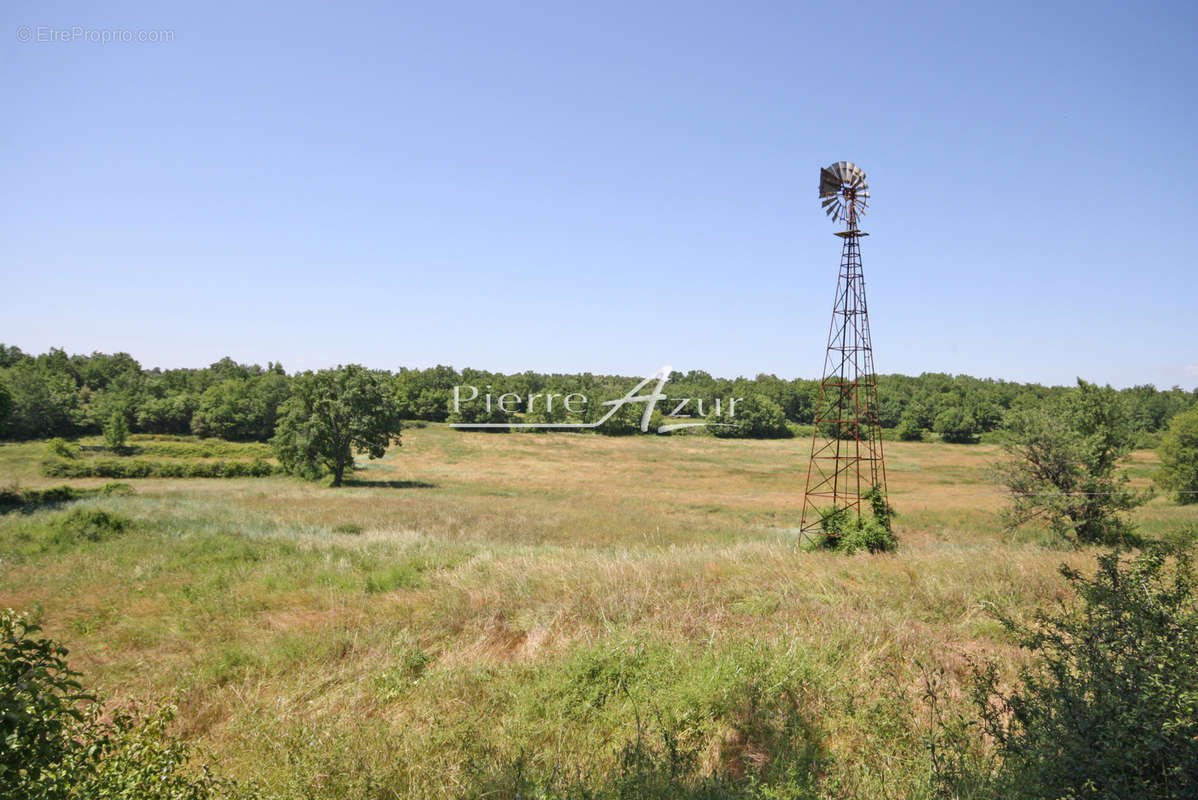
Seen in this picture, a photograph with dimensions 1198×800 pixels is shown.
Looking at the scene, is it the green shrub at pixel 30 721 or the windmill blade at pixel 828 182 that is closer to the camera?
the green shrub at pixel 30 721

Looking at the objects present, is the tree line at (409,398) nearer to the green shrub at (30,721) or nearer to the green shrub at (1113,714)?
the green shrub at (1113,714)

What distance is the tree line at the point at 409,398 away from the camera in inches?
2940

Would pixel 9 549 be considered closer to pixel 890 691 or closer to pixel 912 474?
pixel 890 691

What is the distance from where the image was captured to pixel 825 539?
2234cm

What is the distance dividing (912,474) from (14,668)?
2948 inches

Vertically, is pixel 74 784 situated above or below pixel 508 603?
above

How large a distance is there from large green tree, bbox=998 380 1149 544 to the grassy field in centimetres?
1920

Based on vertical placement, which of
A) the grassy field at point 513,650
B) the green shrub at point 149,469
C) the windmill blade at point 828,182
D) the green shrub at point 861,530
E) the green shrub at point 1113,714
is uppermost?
the windmill blade at point 828,182

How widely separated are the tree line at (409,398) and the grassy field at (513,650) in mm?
30191

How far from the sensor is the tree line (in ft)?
245

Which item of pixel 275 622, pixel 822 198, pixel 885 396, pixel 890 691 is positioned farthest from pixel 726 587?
pixel 885 396

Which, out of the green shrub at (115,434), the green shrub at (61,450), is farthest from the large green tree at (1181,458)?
the green shrub at (115,434)

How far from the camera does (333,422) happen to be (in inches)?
1913

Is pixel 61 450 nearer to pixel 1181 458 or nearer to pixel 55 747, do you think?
pixel 55 747
